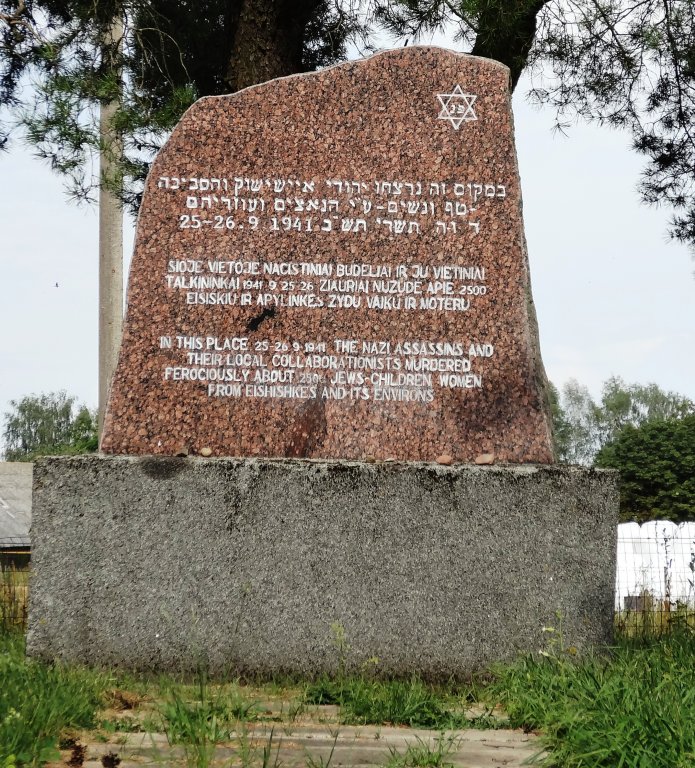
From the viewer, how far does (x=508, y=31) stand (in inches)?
301

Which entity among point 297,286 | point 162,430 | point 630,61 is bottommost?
point 162,430

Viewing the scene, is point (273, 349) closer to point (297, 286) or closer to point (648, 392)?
point (297, 286)

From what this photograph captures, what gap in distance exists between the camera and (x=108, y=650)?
4.16 metres

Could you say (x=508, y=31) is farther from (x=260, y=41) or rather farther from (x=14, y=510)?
(x=14, y=510)

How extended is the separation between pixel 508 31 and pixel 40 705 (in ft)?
20.5

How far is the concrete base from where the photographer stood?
414 cm

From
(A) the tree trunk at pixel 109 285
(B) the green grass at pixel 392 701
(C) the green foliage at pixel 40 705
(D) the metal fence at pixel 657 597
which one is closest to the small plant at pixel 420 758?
(B) the green grass at pixel 392 701

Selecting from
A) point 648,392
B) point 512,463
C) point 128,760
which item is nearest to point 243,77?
point 512,463

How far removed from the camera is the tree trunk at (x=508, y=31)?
7453mm

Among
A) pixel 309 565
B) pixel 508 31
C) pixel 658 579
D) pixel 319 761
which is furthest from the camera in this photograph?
pixel 658 579

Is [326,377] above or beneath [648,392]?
beneath

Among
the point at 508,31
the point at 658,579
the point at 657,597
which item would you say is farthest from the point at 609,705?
the point at 658,579

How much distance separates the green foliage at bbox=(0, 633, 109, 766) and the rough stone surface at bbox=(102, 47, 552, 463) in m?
1.06

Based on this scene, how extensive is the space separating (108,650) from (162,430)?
0.97 meters
